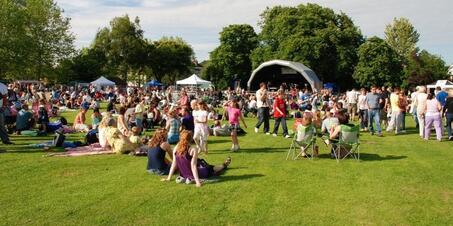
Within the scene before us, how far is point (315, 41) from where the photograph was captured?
165 feet

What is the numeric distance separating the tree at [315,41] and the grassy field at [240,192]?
40105 millimetres

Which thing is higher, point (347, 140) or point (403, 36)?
point (403, 36)

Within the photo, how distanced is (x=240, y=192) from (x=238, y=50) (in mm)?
54388

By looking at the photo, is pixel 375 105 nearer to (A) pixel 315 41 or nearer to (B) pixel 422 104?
(B) pixel 422 104

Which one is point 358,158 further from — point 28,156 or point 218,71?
point 218,71

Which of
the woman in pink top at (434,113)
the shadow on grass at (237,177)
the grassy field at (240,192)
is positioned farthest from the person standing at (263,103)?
the shadow on grass at (237,177)

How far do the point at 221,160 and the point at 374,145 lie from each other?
5.01 meters

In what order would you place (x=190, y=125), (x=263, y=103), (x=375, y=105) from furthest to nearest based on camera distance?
1. (x=375, y=105)
2. (x=263, y=103)
3. (x=190, y=125)

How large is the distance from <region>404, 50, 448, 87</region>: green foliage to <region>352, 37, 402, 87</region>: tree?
8.36m

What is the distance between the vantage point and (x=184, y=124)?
12000mm

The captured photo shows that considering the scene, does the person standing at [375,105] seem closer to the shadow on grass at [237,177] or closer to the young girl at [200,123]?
the young girl at [200,123]

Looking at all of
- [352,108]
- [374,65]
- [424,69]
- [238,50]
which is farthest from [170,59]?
[352,108]

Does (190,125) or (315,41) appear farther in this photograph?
(315,41)

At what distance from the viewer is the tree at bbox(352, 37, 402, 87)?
5106 cm
